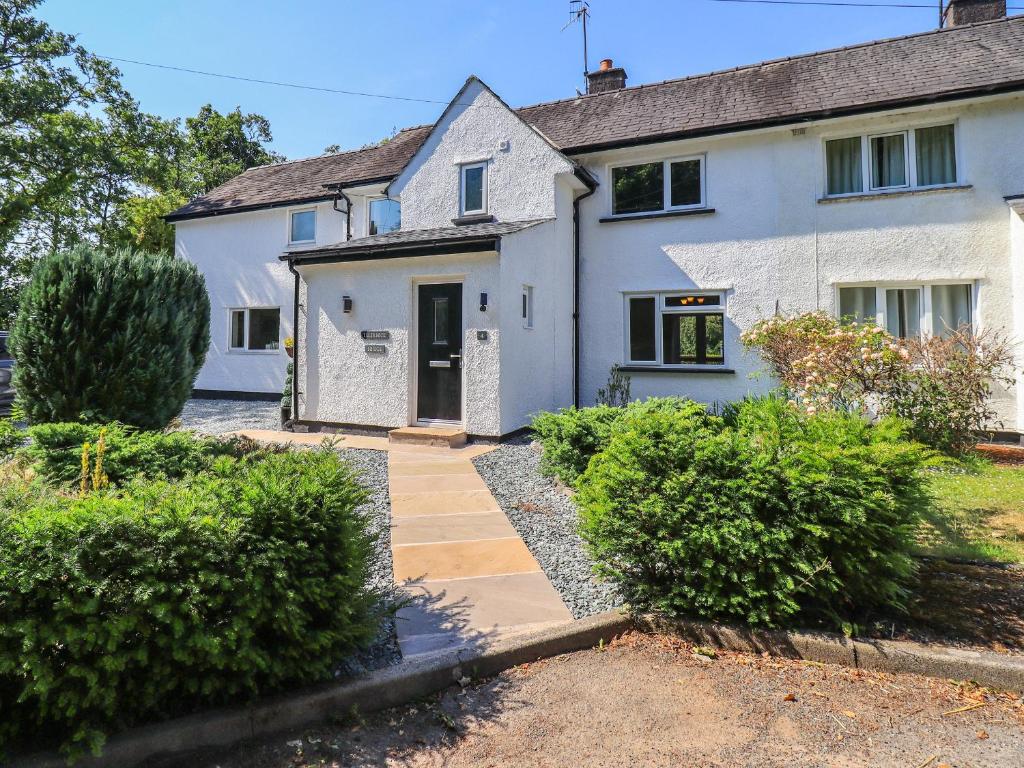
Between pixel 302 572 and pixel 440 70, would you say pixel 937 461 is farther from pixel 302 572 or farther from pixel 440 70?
pixel 440 70

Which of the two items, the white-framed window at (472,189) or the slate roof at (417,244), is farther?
the white-framed window at (472,189)

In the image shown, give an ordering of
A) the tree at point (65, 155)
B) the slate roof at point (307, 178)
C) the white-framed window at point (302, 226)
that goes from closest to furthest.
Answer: the slate roof at point (307, 178), the white-framed window at point (302, 226), the tree at point (65, 155)

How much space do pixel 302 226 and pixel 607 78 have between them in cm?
893

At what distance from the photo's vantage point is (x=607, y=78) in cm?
1419

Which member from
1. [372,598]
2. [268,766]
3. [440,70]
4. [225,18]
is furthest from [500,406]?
[440,70]

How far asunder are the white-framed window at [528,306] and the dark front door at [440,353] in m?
1.14

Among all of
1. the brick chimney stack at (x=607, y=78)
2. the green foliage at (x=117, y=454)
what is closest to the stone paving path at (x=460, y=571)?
the green foliage at (x=117, y=454)

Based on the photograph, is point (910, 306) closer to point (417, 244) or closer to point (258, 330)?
point (417, 244)

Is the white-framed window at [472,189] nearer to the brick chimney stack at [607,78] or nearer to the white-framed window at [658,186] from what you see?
the white-framed window at [658,186]

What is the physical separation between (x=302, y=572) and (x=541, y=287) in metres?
8.00

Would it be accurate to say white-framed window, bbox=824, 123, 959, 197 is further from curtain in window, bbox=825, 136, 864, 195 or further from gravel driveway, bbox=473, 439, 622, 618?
gravel driveway, bbox=473, 439, 622, 618

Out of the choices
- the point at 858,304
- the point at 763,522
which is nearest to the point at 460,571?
the point at 763,522

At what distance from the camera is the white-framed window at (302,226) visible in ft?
49.2

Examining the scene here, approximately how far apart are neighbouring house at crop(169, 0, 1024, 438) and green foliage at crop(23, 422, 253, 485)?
450 cm
